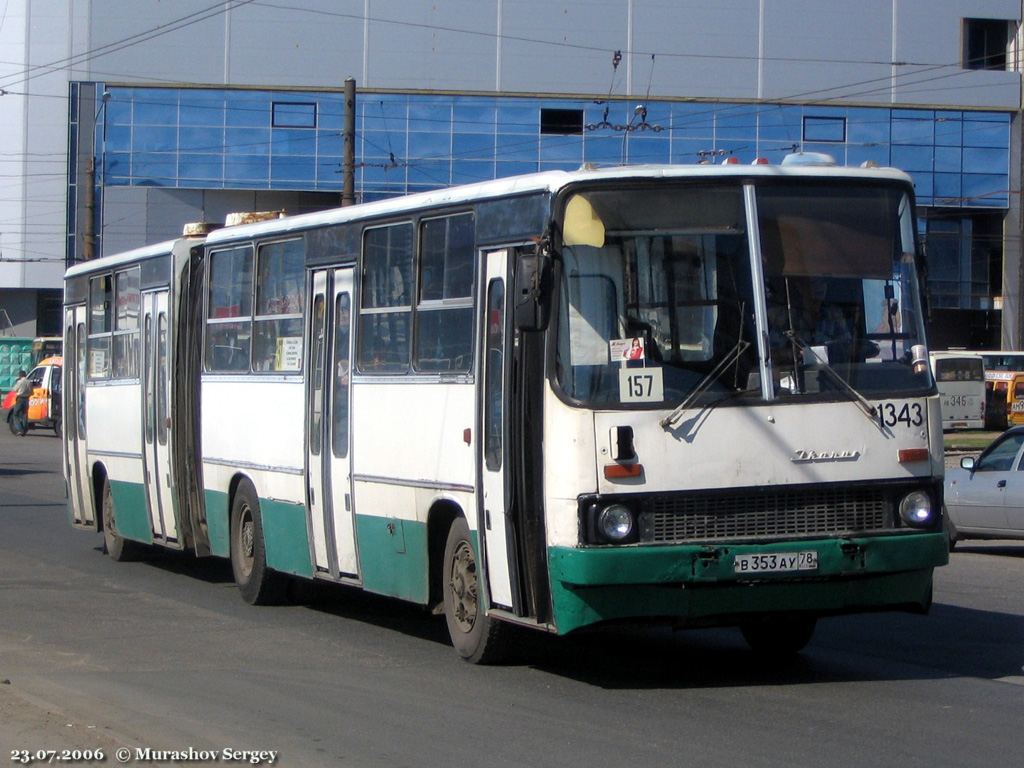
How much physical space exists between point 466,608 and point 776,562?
2.14 meters

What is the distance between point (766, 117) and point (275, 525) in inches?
1956

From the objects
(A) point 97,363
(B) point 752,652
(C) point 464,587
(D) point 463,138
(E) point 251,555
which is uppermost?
(D) point 463,138

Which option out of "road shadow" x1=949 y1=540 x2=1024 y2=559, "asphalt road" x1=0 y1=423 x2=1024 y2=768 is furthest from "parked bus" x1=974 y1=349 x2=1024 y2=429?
"asphalt road" x1=0 y1=423 x2=1024 y2=768

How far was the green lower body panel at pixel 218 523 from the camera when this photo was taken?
13289mm

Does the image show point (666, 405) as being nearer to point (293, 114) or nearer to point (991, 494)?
point (991, 494)

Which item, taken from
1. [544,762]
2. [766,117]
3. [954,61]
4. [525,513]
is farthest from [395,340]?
[954,61]

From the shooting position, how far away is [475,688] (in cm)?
885

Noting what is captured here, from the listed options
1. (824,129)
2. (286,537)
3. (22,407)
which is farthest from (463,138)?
(286,537)

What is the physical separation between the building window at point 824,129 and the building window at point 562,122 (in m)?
8.61

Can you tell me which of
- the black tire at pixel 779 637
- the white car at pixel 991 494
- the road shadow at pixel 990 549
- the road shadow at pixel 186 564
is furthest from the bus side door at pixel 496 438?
the road shadow at pixel 990 549

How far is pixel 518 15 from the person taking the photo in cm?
6019

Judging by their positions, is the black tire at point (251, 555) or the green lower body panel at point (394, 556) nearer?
the green lower body panel at point (394, 556)

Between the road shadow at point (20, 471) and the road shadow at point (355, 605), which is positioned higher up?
the road shadow at point (355, 605)

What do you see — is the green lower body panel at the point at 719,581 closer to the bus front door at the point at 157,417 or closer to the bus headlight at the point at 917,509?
the bus headlight at the point at 917,509
